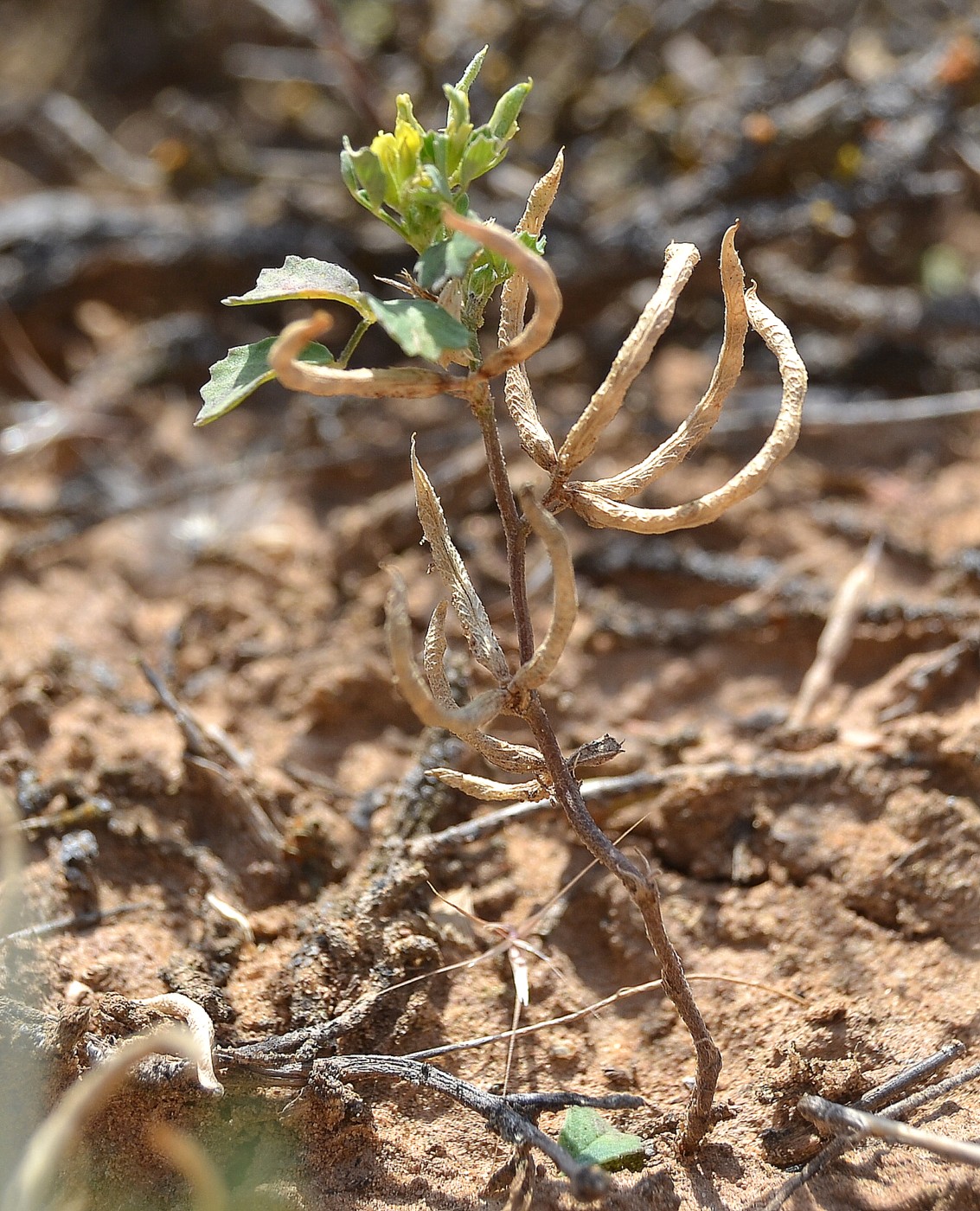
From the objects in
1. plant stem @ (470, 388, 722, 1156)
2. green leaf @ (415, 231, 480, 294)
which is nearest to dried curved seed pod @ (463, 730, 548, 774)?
plant stem @ (470, 388, 722, 1156)

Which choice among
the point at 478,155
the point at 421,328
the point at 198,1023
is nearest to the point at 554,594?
the point at 421,328

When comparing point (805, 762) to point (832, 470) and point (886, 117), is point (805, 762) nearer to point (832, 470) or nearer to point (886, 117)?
point (832, 470)

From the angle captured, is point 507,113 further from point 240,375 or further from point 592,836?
point 592,836

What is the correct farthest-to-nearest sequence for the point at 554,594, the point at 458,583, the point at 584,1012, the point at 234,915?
the point at 234,915, the point at 584,1012, the point at 458,583, the point at 554,594

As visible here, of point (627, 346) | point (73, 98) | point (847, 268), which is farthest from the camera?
point (73, 98)

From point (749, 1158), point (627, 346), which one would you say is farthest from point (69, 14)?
point (749, 1158)

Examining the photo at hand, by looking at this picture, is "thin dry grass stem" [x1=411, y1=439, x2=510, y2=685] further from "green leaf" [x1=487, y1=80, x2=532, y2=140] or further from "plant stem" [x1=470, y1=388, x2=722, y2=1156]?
"green leaf" [x1=487, y1=80, x2=532, y2=140]
